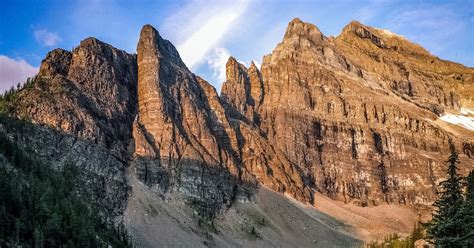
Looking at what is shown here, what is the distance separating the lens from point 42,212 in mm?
94375

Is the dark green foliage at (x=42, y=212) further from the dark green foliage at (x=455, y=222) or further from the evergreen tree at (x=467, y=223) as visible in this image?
the evergreen tree at (x=467, y=223)

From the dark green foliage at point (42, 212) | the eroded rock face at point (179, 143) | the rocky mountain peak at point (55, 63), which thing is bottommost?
the dark green foliage at point (42, 212)

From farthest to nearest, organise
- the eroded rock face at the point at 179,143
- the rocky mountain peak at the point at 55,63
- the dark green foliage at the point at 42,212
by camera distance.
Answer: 1. the rocky mountain peak at the point at 55,63
2. the eroded rock face at the point at 179,143
3. the dark green foliage at the point at 42,212

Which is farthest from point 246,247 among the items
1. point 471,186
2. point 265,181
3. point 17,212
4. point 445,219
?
point 445,219

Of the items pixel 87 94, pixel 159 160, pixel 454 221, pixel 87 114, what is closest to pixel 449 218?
pixel 454 221

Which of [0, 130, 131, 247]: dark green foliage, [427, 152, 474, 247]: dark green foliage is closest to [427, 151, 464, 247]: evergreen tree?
[427, 152, 474, 247]: dark green foliage

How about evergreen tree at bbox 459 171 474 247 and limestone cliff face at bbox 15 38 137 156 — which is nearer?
evergreen tree at bbox 459 171 474 247

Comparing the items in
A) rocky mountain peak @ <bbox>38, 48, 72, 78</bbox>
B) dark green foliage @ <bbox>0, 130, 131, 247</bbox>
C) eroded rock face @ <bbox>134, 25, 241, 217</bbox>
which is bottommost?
dark green foliage @ <bbox>0, 130, 131, 247</bbox>

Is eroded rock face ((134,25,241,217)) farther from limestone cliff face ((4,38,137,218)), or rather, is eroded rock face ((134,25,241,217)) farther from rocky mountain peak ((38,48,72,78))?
rocky mountain peak ((38,48,72,78))

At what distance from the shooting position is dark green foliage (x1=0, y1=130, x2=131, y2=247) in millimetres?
85562

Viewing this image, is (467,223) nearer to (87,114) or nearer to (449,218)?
(449,218)

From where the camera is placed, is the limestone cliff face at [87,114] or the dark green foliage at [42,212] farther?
the limestone cliff face at [87,114]

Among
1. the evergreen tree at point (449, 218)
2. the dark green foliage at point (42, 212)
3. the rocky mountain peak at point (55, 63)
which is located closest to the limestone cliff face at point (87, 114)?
the rocky mountain peak at point (55, 63)

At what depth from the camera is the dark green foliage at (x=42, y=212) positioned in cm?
8556
